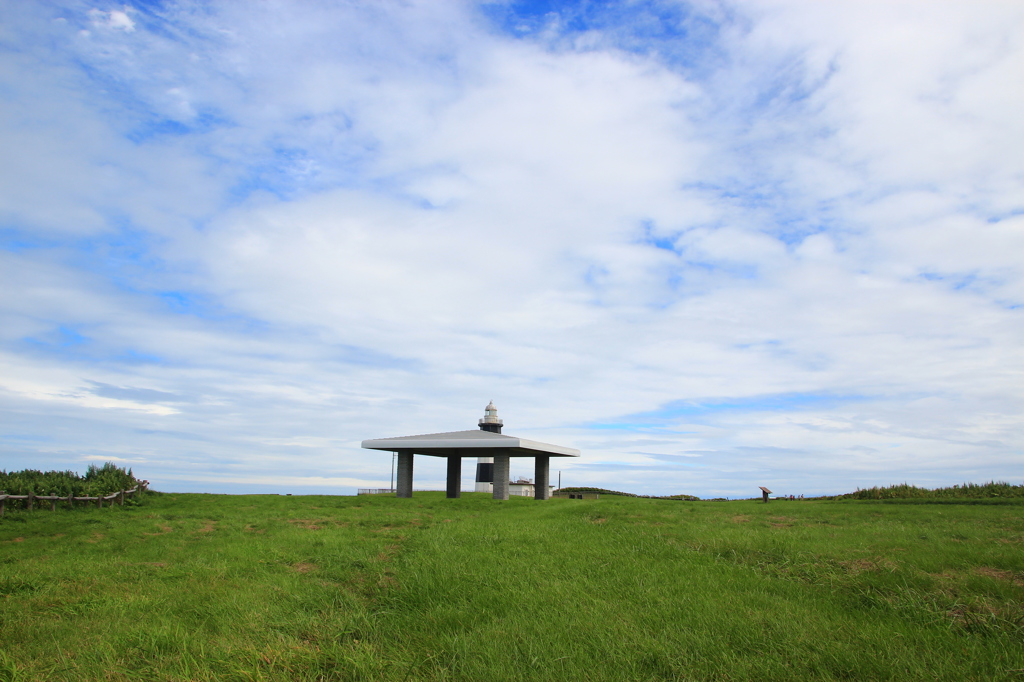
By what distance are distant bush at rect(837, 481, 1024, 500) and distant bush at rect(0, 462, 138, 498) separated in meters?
28.5

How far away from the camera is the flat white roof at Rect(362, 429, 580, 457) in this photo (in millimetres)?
27000

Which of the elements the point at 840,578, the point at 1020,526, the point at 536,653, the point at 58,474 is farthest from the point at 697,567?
the point at 58,474

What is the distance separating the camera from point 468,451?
3139cm

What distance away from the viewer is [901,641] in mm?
6000

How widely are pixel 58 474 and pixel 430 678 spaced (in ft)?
73.8

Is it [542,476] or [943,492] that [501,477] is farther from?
[943,492]

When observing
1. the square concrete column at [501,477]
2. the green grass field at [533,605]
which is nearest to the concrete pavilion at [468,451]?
the square concrete column at [501,477]

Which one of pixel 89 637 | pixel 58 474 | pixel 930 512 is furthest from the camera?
pixel 58 474

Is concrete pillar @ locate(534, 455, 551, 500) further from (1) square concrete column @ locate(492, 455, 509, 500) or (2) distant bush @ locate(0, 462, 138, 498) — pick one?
(2) distant bush @ locate(0, 462, 138, 498)

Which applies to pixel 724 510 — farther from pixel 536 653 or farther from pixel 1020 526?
pixel 536 653

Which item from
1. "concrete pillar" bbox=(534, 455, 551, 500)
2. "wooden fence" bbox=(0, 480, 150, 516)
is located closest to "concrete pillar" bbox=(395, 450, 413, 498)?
"concrete pillar" bbox=(534, 455, 551, 500)

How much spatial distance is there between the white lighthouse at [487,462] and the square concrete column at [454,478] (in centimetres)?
427

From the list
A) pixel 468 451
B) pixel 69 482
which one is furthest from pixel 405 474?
pixel 69 482

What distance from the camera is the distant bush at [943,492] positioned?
21.0 meters
